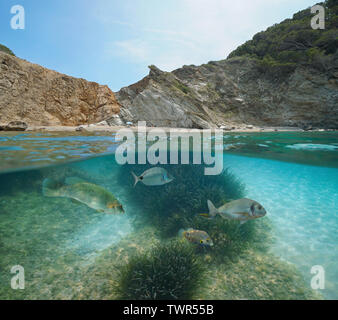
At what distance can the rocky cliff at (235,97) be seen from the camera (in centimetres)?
2039

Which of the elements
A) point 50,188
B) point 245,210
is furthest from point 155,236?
point 245,210

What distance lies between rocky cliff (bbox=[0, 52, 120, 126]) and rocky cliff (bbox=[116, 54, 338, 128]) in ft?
11.5

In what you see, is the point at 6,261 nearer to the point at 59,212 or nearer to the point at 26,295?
the point at 26,295

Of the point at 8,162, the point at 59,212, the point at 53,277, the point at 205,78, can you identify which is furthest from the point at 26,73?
the point at 205,78

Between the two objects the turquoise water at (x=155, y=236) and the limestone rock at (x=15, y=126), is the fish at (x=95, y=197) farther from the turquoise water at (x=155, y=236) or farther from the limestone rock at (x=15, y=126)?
the limestone rock at (x=15, y=126)

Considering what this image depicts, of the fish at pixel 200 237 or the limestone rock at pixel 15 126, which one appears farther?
the limestone rock at pixel 15 126

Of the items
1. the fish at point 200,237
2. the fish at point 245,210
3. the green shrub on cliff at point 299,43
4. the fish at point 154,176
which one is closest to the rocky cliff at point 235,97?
the green shrub on cliff at point 299,43

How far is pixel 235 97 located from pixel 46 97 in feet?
81.8

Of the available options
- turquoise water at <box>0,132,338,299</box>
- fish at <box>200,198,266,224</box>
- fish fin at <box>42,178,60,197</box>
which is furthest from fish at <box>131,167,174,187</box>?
fish fin at <box>42,178,60,197</box>

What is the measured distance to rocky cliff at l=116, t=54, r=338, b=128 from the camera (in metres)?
20.4

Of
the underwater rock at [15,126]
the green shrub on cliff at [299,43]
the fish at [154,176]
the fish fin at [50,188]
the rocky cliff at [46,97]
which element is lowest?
the fish fin at [50,188]

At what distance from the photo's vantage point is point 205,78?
2834 cm

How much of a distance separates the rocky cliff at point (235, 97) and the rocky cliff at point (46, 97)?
11.5ft

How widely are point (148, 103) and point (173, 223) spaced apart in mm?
17258
